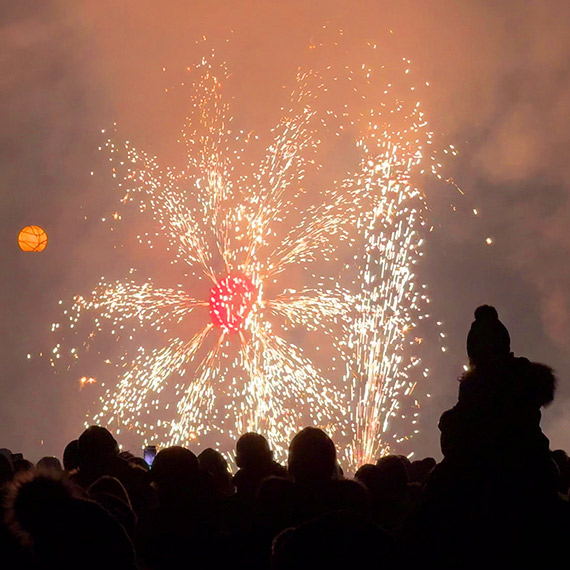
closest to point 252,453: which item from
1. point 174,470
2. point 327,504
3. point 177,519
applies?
point 174,470

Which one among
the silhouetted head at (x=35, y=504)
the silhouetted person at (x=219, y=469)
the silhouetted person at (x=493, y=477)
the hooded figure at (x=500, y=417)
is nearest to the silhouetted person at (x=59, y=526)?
the silhouetted head at (x=35, y=504)

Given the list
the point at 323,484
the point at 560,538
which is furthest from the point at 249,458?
the point at 560,538

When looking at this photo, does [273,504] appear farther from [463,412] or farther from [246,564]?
[463,412]

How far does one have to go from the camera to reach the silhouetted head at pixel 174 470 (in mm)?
6262

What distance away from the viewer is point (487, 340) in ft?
17.5

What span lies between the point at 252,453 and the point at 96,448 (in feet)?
4.63

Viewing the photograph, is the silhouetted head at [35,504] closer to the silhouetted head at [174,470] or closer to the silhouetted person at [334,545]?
the silhouetted person at [334,545]

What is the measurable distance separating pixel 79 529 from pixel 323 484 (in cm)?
260

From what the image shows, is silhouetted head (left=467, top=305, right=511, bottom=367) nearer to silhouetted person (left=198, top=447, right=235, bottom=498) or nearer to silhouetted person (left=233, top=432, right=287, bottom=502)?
silhouetted person (left=233, top=432, right=287, bottom=502)

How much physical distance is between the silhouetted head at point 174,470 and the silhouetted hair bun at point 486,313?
2282 millimetres

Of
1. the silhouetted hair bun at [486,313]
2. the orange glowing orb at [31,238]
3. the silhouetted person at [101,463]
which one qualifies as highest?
the orange glowing orb at [31,238]

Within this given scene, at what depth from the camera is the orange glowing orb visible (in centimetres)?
1496

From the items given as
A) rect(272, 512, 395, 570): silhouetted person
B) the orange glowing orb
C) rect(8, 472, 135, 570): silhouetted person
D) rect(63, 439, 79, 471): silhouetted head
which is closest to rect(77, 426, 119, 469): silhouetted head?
rect(63, 439, 79, 471): silhouetted head

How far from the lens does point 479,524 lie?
4559 mm
